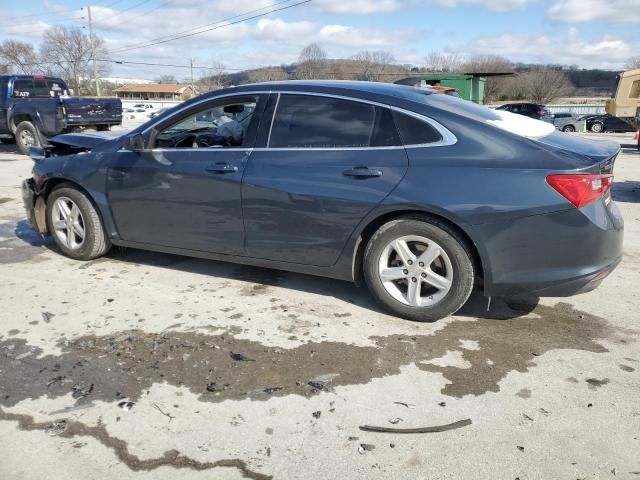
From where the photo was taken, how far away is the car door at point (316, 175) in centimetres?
378

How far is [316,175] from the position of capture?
393cm

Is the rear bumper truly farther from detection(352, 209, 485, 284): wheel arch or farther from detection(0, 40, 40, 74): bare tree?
detection(0, 40, 40, 74): bare tree

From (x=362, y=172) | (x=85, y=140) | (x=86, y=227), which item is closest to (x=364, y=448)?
(x=362, y=172)

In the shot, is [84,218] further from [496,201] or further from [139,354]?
[496,201]

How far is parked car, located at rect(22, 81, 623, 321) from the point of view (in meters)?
3.45

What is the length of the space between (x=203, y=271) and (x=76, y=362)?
1.77 m

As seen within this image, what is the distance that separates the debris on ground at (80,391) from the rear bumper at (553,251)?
2533 millimetres

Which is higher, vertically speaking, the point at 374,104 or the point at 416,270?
the point at 374,104

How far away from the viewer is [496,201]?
11.3ft

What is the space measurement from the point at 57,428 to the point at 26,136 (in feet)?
46.1

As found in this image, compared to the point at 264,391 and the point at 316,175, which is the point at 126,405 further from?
the point at 316,175

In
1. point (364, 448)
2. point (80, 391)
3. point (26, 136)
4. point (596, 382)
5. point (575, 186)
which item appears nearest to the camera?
point (364, 448)

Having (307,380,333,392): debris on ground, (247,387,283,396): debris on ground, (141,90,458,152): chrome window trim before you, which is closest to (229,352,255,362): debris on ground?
(247,387,283,396): debris on ground

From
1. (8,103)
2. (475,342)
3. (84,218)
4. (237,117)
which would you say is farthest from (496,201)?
(8,103)
